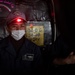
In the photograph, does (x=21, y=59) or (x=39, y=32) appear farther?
(x=39, y=32)

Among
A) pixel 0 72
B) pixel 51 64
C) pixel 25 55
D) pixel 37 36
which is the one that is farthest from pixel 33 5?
pixel 51 64

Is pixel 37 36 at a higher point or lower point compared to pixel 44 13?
lower

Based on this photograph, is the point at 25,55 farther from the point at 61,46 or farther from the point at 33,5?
the point at 33,5

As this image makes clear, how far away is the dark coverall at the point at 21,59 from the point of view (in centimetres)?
345

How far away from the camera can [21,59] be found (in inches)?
139

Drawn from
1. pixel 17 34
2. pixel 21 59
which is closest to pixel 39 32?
pixel 17 34

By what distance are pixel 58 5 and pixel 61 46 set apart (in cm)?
177

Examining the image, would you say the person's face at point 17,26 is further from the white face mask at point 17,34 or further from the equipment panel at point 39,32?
the equipment panel at point 39,32

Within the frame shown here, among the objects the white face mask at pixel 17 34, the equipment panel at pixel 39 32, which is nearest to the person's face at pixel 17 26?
the white face mask at pixel 17 34

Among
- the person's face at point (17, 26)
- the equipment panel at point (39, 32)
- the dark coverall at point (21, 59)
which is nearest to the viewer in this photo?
the dark coverall at point (21, 59)

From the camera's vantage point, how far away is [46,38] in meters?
4.73

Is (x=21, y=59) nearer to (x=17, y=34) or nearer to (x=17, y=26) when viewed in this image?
(x=17, y=34)

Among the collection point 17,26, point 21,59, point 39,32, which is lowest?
point 21,59

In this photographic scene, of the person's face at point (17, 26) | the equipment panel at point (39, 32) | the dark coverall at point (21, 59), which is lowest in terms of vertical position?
the dark coverall at point (21, 59)
